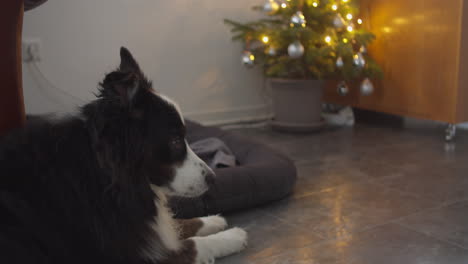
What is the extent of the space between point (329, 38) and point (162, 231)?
112 inches

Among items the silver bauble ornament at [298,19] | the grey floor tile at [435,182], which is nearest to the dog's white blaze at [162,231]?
the grey floor tile at [435,182]

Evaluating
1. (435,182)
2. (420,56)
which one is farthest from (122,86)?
(420,56)

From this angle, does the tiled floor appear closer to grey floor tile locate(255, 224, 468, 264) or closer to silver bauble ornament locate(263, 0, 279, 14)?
grey floor tile locate(255, 224, 468, 264)

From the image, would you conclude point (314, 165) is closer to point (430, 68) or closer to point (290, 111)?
point (290, 111)

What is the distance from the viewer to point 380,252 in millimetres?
2039

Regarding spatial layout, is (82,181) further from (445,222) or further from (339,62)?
(339,62)

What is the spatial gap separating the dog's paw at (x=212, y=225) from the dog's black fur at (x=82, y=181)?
66 centimetres

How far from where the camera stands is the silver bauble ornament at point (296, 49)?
153 inches

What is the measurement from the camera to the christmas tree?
4027 millimetres

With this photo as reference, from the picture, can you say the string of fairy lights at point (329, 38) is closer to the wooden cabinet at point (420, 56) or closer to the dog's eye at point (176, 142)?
the wooden cabinet at point (420, 56)

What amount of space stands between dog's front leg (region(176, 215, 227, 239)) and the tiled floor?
5.8 inches

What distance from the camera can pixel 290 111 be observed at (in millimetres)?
4305

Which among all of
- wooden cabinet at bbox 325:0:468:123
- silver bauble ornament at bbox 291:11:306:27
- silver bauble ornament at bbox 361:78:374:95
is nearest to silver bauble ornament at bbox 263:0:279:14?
silver bauble ornament at bbox 291:11:306:27

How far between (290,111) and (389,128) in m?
0.90
